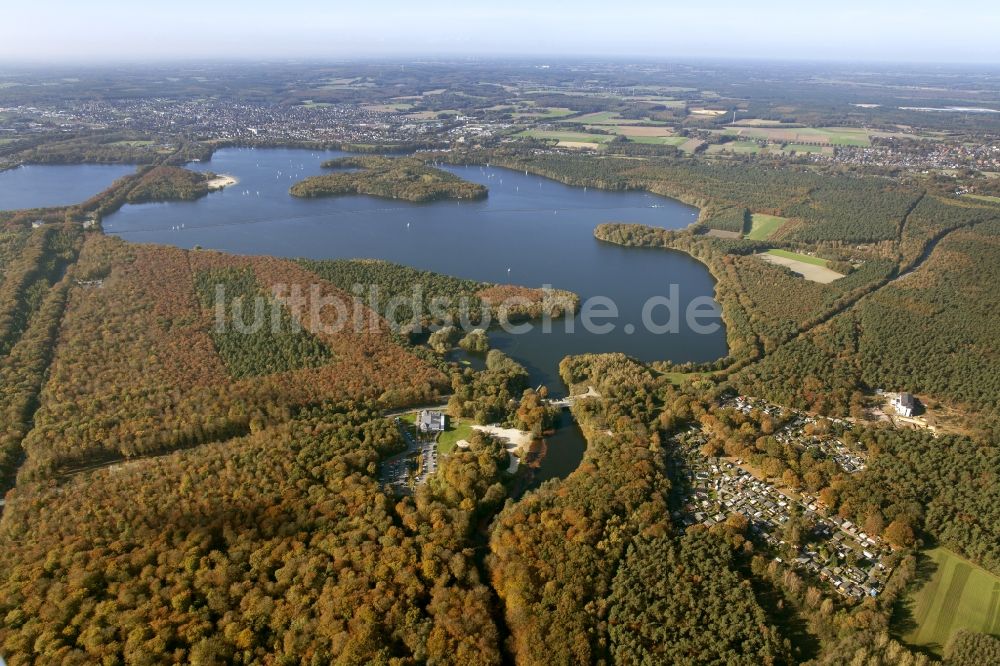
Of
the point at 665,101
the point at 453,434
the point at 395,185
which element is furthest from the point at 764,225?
the point at 665,101

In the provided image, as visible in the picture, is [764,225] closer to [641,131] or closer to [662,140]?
[662,140]

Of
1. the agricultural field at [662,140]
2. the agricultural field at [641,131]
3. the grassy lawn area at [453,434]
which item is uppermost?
the agricultural field at [641,131]

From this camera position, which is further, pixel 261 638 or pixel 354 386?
pixel 354 386

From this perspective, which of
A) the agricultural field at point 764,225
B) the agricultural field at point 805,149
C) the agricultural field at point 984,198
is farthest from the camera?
the agricultural field at point 805,149

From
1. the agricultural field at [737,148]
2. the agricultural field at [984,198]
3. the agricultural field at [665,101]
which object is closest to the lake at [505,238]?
the agricultural field at [984,198]

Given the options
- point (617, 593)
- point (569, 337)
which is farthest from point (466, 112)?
point (617, 593)

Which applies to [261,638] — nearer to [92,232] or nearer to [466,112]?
[92,232]

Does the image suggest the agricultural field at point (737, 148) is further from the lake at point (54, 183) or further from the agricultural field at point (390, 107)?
the lake at point (54, 183)
